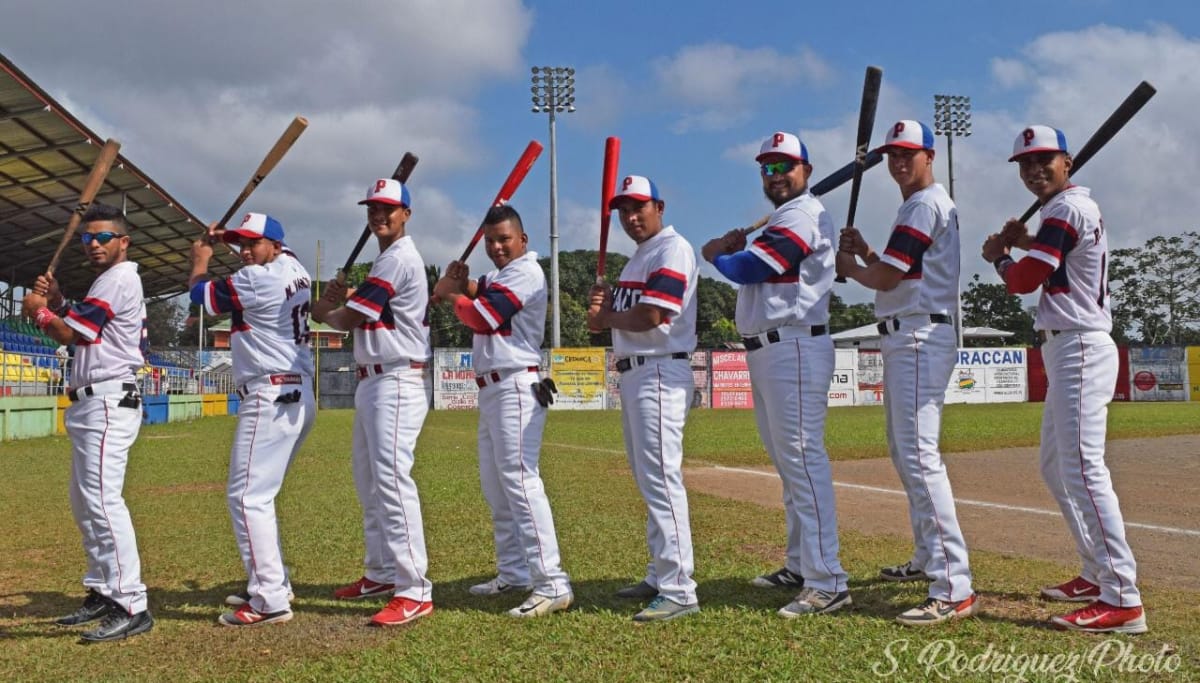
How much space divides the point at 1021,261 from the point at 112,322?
4530 millimetres

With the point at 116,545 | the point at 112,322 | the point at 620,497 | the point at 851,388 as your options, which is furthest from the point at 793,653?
the point at 851,388

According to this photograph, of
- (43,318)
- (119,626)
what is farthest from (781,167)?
(119,626)

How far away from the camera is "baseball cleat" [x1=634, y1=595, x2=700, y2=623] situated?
4.14 meters

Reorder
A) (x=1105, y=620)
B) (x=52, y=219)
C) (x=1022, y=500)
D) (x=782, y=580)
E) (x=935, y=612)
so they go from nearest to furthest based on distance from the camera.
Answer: (x=1105, y=620) → (x=935, y=612) → (x=782, y=580) → (x=1022, y=500) → (x=52, y=219)

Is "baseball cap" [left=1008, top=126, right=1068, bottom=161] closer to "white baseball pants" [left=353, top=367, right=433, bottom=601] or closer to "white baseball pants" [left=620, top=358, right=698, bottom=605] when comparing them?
"white baseball pants" [left=620, top=358, right=698, bottom=605]

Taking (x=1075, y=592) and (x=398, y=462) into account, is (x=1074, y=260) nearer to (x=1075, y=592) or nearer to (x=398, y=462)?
(x=1075, y=592)

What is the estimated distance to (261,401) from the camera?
4531 millimetres

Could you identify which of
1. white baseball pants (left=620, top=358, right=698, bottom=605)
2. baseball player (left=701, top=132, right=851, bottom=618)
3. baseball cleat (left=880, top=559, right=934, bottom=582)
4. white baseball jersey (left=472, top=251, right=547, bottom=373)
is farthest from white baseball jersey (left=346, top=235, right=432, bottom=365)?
baseball cleat (left=880, top=559, right=934, bottom=582)

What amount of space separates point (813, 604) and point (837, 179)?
2450 millimetres

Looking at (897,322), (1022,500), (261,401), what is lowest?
A: (1022,500)

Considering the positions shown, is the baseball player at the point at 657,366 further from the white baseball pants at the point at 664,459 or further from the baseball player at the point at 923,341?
the baseball player at the point at 923,341

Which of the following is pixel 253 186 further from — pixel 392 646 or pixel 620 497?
pixel 620 497

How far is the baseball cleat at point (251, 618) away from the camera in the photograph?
14.2 ft

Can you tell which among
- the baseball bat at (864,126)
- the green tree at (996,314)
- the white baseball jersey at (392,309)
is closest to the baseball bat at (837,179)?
the baseball bat at (864,126)
